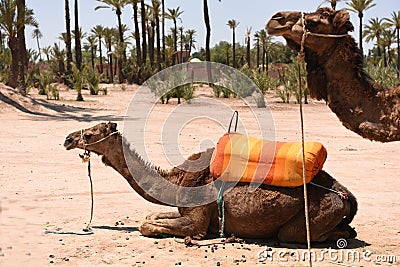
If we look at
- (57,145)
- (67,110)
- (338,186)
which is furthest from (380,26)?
(338,186)

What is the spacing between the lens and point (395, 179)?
33.6 feet

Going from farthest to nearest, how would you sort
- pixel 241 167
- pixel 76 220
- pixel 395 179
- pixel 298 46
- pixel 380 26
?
1. pixel 380 26
2. pixel 395 179
3. pixel 76 220
4. pixel 241 167
5. pixel 298 46

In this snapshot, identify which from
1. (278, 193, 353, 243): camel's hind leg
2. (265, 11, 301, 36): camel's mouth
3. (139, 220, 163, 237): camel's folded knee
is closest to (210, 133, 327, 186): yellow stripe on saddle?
(278, 193, 353, 243): camel's hind leg

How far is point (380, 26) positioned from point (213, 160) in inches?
2610

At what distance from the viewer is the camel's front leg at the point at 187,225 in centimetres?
649

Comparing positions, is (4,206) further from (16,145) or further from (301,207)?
(16,145)

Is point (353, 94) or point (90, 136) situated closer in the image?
point (353, 94)

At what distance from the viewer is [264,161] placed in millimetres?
6379

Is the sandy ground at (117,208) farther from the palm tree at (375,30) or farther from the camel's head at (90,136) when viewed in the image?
the palm tree at (375,30)

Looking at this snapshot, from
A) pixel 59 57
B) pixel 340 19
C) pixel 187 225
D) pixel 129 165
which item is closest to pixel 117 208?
pixel 129 165

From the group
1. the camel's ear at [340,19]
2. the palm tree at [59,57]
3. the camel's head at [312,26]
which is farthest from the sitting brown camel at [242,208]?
the palm tree at [59,57]

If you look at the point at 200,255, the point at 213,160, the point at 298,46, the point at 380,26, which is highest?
the point at 380,26

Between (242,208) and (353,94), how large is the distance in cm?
193

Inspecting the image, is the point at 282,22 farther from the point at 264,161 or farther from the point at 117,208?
the point at 117,208
